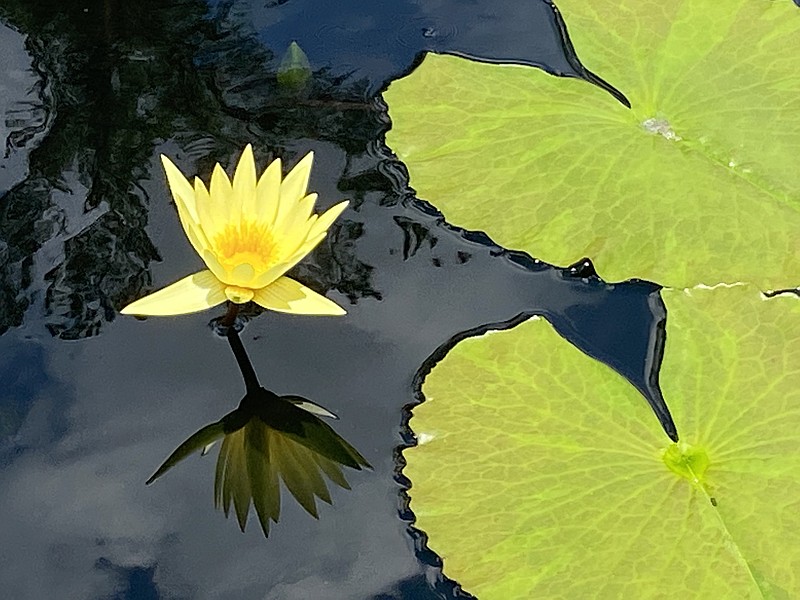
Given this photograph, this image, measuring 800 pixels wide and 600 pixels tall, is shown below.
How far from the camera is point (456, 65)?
207 centimetres

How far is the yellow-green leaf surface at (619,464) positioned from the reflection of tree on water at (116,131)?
35 centimetres

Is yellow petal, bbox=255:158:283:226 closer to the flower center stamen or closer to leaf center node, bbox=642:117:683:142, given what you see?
the flower center stamen

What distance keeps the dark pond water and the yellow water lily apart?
0.15 metres

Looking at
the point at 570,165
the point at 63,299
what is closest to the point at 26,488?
the point at 63,299

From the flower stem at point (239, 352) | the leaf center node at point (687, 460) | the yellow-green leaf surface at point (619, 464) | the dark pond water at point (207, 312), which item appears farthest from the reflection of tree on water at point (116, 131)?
the leaf center node at point (687, 460)

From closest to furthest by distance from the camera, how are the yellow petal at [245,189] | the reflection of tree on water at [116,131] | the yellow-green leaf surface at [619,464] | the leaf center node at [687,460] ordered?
the yellow-green leaf surface at [619,464], the leaf center node at [687,460], the yellow petal at [245,189], the reflection of tree on water at [116,131]

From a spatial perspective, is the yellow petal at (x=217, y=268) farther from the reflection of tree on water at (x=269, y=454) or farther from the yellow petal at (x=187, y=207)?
the reflection of tree on water at (x=269, y=454)

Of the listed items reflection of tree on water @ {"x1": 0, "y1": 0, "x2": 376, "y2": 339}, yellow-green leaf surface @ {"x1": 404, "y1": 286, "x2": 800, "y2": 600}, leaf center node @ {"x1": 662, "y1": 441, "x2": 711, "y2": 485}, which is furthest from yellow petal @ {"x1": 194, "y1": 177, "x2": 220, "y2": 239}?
leaf center node @ {"x1": 662, "y1": 441, "x2": 711, "y2": 485}

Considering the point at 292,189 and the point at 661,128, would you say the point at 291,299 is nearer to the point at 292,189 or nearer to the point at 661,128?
the point at 292,189

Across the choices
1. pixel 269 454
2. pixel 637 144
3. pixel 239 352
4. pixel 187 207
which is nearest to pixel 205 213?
pixel 187 207

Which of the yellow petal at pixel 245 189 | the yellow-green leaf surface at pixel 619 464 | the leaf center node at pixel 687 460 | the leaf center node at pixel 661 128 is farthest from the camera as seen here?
the leaf center node at pixel 661 128

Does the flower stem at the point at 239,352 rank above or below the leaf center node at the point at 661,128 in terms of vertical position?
below

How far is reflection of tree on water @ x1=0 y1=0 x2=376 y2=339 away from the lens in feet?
5.49

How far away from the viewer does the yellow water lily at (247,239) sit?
4.79ft
